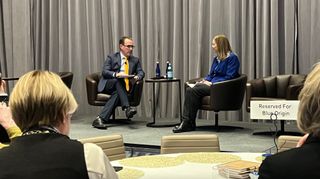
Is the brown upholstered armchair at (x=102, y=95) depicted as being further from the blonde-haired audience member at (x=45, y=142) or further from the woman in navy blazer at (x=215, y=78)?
the blonde-haired audience member at (x=45, y=142)

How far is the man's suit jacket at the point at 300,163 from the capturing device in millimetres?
1609

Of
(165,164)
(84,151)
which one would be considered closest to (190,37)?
(165,164)

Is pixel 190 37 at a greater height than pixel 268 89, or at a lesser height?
greater

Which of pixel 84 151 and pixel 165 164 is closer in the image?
pixel 84 151

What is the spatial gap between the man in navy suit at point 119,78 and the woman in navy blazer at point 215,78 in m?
0.77

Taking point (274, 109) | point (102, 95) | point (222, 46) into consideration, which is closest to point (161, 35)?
point (102, 95)

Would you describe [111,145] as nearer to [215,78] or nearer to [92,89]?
[215,78]

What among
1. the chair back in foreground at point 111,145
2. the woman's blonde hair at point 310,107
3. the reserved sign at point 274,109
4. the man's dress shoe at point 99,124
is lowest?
the man's dress shoe at point 99,124

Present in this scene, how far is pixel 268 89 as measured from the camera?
6578 mm

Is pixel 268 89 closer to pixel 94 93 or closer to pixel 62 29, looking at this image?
pixel 94 93

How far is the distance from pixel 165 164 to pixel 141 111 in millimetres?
5673

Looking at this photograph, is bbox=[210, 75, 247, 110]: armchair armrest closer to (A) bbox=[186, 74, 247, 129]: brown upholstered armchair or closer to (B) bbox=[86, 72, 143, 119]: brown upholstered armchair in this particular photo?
(A) bbox=[186, 74, 247, 129]: brown upholstered armchair

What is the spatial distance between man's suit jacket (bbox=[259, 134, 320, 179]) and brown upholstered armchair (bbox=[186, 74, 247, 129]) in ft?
15.2

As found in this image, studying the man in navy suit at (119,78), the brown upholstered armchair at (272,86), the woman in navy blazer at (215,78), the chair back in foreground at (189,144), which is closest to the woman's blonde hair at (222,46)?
the woman in navy blazer at (215,78)
